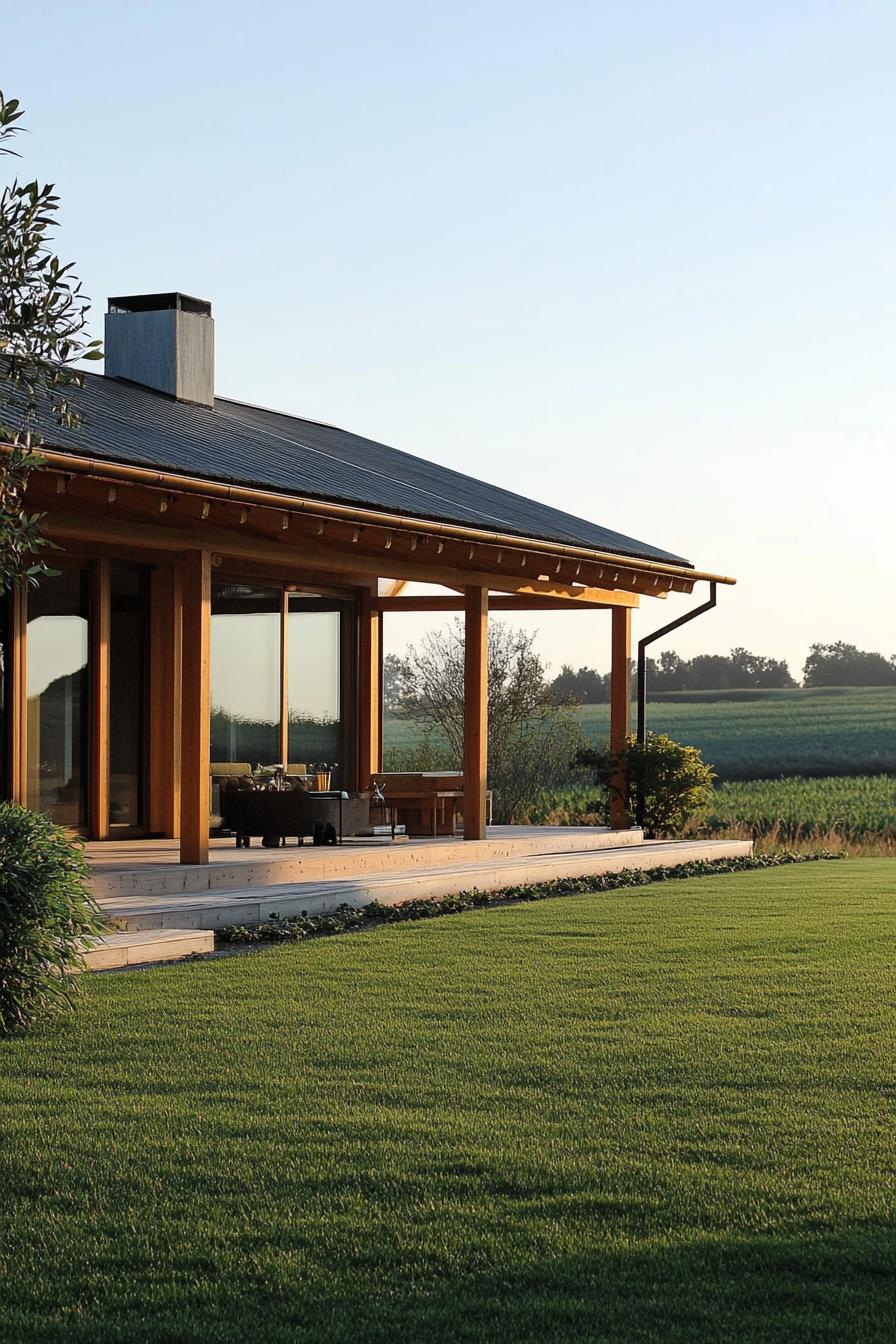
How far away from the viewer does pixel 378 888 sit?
1188 cm

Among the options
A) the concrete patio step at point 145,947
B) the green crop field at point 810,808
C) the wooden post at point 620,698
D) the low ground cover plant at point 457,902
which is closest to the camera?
the concrete patio step at point 145,947

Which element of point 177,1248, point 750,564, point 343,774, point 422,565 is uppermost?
point 750,564

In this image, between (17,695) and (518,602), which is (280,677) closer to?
(518,602)

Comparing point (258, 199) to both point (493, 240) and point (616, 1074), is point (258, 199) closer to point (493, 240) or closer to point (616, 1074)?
point (493, 240)

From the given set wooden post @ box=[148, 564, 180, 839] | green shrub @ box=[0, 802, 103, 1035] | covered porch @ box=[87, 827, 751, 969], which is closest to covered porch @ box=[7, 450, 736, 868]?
wooden post @ box=[148, 564, 180, 839]

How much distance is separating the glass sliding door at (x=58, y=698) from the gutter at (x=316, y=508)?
8.32ft

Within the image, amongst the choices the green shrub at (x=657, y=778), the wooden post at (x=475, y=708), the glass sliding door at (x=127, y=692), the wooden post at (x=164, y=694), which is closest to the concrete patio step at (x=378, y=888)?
the wooden post at (x=475, y=708)

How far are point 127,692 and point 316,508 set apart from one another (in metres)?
3.22

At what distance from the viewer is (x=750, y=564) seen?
4700 cm

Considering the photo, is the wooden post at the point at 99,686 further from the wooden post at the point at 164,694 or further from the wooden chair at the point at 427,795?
the wooden chair at the point at 427,795

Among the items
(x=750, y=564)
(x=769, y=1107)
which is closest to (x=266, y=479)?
(x=769, y=1107)

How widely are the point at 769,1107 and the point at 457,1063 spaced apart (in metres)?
1.29

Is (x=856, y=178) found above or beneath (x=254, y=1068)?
above

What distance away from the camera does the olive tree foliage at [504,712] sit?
25688mm
